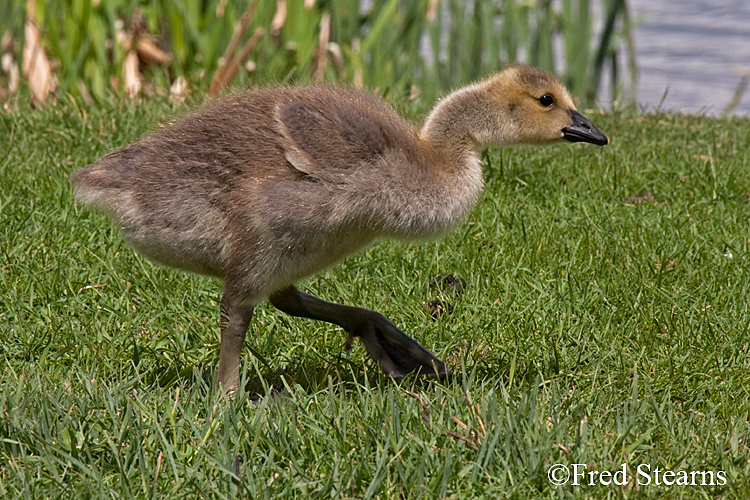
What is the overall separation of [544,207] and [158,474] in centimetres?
355

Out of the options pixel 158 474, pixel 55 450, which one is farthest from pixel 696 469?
pixel 55 450

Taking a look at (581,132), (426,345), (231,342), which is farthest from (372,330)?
(581,132)

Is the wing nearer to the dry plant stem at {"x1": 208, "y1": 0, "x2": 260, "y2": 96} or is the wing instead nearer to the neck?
the neck

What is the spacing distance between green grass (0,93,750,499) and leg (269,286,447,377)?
0.09 metres

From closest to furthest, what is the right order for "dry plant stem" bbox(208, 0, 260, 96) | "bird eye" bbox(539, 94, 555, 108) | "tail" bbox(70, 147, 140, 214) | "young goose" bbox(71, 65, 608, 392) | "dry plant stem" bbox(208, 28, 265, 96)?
"young goose" bbox(71, 65, 608, 392) → "tail" bbox(70, 147, 140, 214) → "bird eye" bbox(539, 94, 555, 108) → "dry plant stem" bbox(208, 28, 265, 96) → "dry plant stem" bbox(208, 0, 260, 96)

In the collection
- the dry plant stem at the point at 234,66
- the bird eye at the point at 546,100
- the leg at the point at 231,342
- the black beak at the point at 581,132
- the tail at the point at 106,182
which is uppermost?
the bird eye at the point at 546,100

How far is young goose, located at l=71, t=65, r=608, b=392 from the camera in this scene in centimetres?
341

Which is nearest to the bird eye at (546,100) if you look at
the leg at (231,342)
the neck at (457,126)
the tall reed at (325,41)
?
the neck at (457,126)

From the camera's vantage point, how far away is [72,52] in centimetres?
789

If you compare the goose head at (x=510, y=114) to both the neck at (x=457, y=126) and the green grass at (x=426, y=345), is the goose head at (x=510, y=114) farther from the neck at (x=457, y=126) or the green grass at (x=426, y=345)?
the green grass at (x=426, y=345)

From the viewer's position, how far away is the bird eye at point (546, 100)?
3832 millimetres

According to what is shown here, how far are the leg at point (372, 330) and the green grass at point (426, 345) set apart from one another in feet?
0.31

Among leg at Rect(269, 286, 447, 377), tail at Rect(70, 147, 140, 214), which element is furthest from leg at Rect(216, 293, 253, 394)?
tail at Rect(70, 147, 140, 214)

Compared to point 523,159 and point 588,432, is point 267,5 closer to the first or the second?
point 523,159
